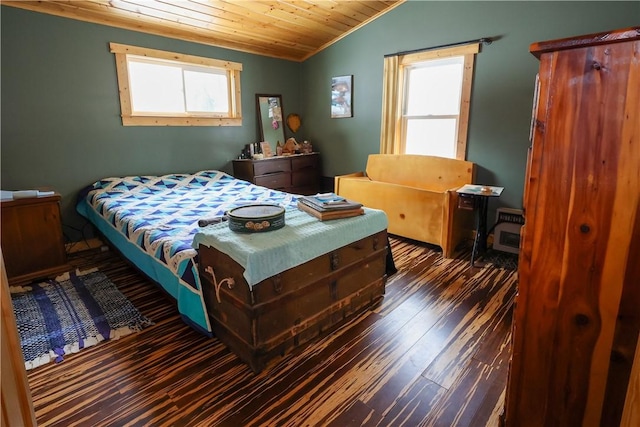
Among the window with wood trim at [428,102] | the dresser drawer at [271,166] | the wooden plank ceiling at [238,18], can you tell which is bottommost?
the dresser drawer at [271,166]

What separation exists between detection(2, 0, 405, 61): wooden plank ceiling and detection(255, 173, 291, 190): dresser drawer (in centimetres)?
168

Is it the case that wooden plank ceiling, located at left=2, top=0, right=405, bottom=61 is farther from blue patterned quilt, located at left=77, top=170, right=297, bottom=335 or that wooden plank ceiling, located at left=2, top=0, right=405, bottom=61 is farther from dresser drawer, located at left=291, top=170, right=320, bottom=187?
dresser drawer, located at left=291, top=170, right=320, bottom=187

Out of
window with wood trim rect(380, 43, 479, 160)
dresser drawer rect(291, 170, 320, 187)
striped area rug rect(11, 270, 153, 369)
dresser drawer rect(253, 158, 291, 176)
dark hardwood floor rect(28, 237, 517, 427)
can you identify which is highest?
window with wood trim rect(380, 43, 479, 160)

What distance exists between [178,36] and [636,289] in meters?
4.40

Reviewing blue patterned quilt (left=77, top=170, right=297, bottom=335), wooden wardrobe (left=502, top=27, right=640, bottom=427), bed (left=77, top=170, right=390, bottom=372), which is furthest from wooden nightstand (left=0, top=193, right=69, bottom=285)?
wooden wardrobe (left=502, top=27, right=640, bottom=427)

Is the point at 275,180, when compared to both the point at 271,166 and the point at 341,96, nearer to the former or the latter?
the point at 271,166

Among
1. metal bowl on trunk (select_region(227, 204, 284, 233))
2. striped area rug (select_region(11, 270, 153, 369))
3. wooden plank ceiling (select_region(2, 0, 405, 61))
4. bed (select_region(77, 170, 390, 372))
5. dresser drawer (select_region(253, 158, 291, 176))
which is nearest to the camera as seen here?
bed (select_region(77, 170, 390, 372))

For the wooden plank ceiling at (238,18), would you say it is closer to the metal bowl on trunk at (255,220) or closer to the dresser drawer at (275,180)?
the dresser drawer at (275,180)

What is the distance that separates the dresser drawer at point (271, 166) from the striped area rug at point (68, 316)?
208 cm

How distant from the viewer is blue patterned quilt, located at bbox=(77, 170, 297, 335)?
1.99 metres

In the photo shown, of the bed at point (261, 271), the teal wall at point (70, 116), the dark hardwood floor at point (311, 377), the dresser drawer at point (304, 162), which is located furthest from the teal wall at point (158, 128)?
the dark hardwood floor at point (311, 377)

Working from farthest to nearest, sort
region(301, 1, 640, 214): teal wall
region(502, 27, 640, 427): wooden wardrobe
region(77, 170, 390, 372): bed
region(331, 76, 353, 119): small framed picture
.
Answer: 1. region(331, 76, 353, 119): small framed picture
2. region(301, 1, 640, 214): teal wall
3. region(77, 170, 390, 372): bed
4. region(502, 27, 640, 427): wooden wardrobe

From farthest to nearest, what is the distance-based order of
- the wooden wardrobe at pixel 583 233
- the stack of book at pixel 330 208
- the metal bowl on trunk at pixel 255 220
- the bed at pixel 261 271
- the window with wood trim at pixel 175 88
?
the window with wood trim at pixel 175 88, the stack of book at pixel 330 208, the metal bowl on trunk at pixel 255 220, the bed at pixel 261 271, the wooden wardrobe at pixel 583 233

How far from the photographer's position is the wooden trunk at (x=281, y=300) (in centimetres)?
168
